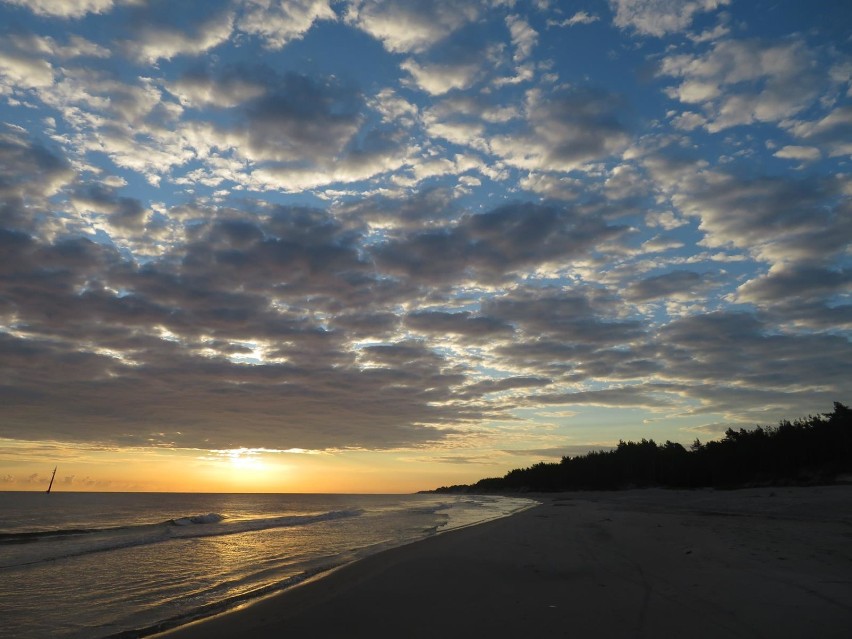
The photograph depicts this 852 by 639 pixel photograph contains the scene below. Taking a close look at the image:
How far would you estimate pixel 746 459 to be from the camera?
47.8 m

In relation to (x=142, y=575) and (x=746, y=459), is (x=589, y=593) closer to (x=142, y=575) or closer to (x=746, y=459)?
(x=142, y=575)

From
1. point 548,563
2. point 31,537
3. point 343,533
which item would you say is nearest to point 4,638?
point 548,563

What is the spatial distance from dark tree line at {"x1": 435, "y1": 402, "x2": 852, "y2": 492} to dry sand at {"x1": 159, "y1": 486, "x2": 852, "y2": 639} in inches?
1165

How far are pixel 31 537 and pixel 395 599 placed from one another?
1157 inches

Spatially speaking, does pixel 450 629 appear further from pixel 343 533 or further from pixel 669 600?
pixel 343 533

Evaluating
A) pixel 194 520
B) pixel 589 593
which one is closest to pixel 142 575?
pixel 589 593

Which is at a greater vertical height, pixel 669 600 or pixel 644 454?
pixel 644 454

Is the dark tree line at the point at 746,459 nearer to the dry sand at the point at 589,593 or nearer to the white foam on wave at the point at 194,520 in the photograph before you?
the dry sand at the point at 589,593

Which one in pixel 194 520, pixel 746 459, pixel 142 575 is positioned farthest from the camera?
pixel 746 459

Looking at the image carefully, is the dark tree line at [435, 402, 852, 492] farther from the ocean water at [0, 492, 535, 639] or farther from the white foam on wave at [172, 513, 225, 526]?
the white foam on wave at [172, 513, 225, 526]

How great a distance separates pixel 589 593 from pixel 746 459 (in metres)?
48.3

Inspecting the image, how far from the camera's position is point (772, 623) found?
657cm

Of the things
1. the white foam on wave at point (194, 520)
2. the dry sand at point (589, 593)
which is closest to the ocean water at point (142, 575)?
the dry sand at point (589, 593)

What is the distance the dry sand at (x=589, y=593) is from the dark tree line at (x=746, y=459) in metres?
29.6
